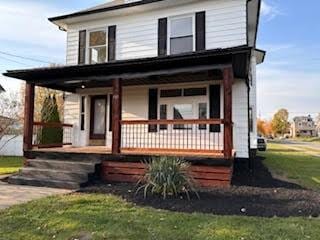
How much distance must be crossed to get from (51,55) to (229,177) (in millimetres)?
27112

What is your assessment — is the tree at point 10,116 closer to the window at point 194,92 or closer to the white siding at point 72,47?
the white siding at point 72,47

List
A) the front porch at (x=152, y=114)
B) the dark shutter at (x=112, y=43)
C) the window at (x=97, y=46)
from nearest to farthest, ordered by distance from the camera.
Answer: the front porch at (x=152, y=114) → the dark shutter at (x=112, y=43) → the window at (x=97, y=46)

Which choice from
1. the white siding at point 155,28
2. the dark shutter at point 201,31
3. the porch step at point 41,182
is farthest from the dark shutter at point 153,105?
the porch step at point 41,182

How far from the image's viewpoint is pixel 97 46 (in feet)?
47.4

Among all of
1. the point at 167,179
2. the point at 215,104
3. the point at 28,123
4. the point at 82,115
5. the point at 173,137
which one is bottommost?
the point at 167,179

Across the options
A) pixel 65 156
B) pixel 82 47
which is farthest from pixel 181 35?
pixel 65 156

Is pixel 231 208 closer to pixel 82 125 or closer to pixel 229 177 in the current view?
pixel 229 177

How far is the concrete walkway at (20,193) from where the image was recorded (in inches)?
304

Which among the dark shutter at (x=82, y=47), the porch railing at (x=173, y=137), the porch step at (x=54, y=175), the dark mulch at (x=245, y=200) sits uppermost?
the dark shutter at (x=82, y=47)

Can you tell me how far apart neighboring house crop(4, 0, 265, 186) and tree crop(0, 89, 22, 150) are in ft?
35.2

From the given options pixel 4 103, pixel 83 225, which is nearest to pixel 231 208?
pixel 83 225

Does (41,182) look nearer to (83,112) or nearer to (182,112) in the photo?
(83,112)

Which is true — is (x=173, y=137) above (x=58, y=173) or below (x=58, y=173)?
above

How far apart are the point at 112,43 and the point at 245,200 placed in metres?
9.15
